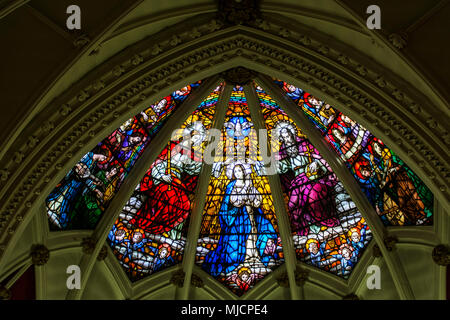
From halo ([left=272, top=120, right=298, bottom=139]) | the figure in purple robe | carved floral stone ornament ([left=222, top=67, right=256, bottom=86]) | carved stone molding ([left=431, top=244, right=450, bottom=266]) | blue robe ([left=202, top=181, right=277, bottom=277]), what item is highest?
carved floral stone ornament ([left=222, top=67, right=256, bottom=86])

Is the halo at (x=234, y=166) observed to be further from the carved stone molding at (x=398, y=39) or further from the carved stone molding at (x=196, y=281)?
the carved stone molding at (x=398, y=39)

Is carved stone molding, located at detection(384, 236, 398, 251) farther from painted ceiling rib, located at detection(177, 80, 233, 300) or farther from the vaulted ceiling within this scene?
painted ceiling rib, located at detection(177, 80, 233, 300)

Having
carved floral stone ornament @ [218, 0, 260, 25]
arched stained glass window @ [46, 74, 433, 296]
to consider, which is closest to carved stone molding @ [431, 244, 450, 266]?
arched stained glass window @ [46, 74, 433, 296]

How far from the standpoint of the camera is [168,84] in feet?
34.6

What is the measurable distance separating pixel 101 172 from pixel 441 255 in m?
5.89

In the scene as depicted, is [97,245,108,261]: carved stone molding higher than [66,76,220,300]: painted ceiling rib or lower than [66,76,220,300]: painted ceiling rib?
lower

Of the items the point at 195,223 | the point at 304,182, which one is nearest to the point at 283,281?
the point at 304,182

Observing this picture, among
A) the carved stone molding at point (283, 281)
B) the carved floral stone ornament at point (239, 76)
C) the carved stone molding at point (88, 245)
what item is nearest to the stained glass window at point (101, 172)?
the carved stone molding at point (88, 245)

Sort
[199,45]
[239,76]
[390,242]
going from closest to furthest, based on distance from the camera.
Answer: [199,45]
[239,76]
[390,242]

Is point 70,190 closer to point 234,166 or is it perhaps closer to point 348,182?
point 234,166

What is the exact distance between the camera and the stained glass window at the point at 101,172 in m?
12.0

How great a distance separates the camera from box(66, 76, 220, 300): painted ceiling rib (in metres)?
12.2

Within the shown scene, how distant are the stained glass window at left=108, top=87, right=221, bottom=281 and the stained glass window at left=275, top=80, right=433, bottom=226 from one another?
204 centimetres
